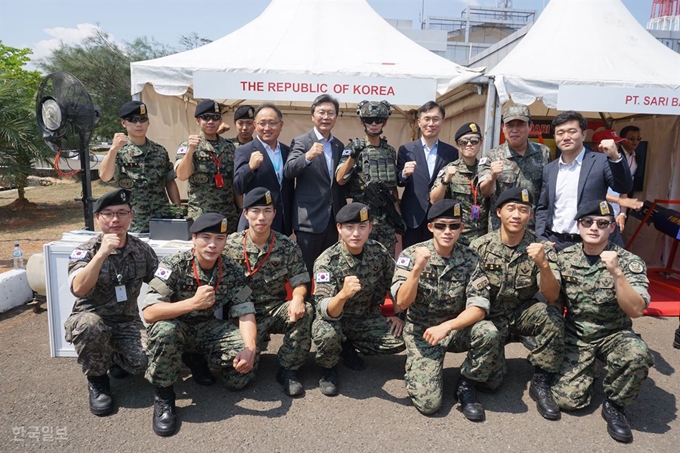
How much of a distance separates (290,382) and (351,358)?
0.57 metres

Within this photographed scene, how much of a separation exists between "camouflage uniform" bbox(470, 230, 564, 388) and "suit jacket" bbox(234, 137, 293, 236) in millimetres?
1571

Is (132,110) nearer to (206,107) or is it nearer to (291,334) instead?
(206,107)

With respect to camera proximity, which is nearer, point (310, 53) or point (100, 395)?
point (100, 395)

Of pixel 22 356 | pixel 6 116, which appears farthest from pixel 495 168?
pixel 6 116

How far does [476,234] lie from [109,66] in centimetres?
2076

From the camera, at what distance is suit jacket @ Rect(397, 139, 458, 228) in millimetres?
3898

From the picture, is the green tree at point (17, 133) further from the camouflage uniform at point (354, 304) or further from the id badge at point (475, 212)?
the id badge at point (475, 212)

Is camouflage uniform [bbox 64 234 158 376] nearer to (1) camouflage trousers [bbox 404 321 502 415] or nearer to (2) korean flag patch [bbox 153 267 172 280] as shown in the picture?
(2) korean flag patch [bbox 153 267 172 280]

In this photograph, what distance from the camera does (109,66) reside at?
65.5 ft

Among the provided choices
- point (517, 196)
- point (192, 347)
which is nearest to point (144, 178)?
point (192, 347)

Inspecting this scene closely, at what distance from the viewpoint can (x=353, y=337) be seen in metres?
3.42


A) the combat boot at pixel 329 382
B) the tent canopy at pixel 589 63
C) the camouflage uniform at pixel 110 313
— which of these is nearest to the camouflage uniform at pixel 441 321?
the combat boot at pixel 329 382

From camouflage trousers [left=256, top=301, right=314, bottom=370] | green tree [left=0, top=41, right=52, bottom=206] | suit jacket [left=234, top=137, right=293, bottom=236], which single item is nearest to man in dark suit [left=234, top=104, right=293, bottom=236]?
suit jacket [left=234, top=137, right=293, bottom=236]

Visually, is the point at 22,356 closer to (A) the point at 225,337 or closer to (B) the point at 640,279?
(A) the point at 225,337
